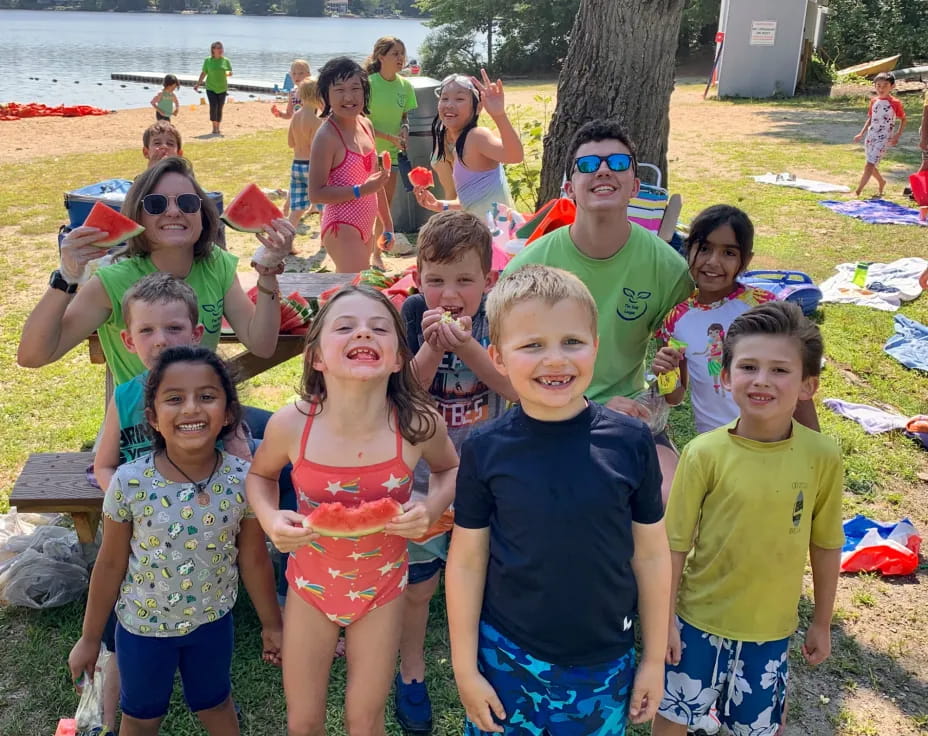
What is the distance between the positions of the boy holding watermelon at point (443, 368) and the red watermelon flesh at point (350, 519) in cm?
56

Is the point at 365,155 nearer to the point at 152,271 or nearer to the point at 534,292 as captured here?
the point at 152,271

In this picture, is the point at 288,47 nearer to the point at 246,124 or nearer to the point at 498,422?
the point at 246,124

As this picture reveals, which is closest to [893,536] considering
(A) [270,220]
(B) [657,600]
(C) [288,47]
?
(B) [657,600]

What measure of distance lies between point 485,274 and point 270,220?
113 cm

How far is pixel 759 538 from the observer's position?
2.74 metres

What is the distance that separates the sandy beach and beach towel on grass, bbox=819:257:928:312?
1439 centimetres

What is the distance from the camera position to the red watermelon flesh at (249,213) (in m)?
3.81

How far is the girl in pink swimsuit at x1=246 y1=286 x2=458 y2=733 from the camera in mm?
2666

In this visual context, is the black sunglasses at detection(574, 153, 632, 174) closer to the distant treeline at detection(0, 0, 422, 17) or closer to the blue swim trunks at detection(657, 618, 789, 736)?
the blue swim trunks at detection(657, 618, 789, 736)

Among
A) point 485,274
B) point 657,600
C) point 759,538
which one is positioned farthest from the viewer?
point 485,274

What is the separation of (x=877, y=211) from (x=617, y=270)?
9793mm

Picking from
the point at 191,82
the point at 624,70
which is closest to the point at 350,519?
the point at 624,70

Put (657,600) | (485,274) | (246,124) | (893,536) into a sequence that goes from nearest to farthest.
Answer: (657,600), (485,274), (893,536), (246,124)

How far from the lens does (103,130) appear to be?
20.2 metres
